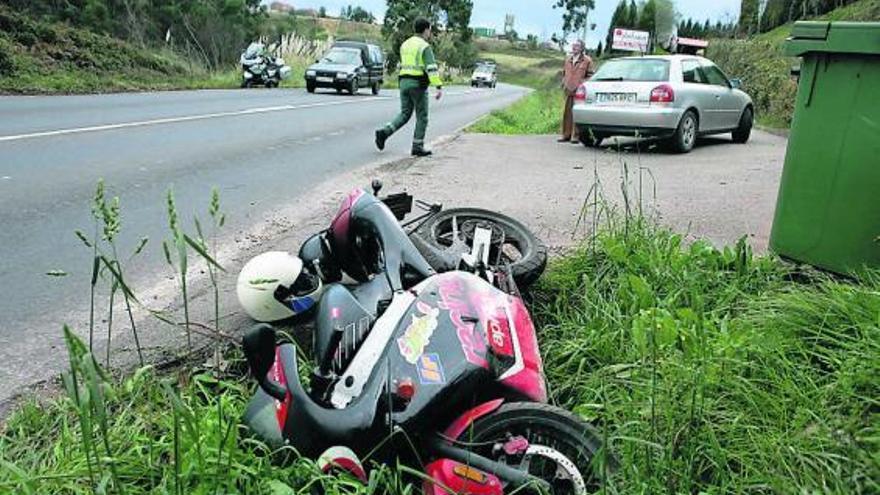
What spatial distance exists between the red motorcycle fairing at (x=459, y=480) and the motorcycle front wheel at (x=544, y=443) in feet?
0.26

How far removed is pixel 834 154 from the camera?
3797 millimetres

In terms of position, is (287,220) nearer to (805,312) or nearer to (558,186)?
(558,186)

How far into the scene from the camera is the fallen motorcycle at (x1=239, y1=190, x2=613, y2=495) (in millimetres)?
2158

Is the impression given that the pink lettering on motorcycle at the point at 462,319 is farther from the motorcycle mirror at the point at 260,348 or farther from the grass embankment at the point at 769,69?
the grass embankment at the point at 769,69

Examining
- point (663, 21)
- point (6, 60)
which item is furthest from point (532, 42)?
point (6, 60)

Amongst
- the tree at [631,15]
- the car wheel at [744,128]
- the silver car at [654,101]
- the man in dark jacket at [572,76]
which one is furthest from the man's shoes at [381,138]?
the tree at [631,15]

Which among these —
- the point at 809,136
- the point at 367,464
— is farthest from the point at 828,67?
the point at 367,464

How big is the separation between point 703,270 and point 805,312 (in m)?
0.92

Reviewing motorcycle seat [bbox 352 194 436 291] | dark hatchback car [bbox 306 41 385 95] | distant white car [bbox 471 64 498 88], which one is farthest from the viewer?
distant white car [bbox 471 64 498 88]

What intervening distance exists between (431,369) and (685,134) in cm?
1015

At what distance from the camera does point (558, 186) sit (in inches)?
302

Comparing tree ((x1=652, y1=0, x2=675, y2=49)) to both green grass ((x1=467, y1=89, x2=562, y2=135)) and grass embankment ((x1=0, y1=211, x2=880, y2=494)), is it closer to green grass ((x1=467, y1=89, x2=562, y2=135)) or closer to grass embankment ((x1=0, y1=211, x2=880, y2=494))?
green grass ((x1=467, y1=89, x2=562, y2=135))

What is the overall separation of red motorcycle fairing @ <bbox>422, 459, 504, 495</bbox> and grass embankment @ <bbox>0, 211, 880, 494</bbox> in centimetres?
14

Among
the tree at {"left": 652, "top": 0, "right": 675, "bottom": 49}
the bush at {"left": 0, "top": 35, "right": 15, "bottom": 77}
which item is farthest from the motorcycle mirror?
the tree at {"left": 652, "top": 0, "right": 675, "bottom": 49}
